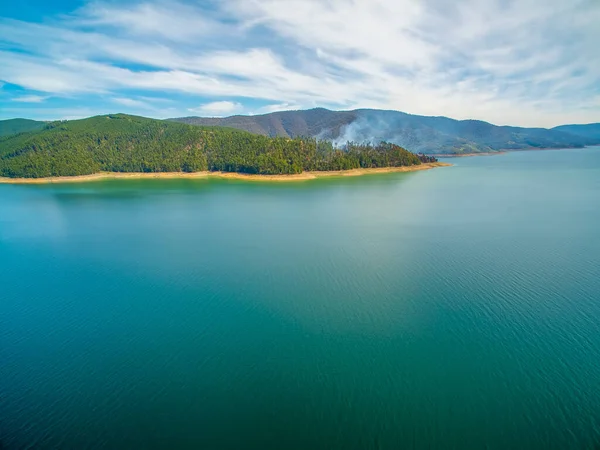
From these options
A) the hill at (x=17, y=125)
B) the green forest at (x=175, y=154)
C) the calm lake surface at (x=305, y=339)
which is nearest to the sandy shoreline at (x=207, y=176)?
the green forest at (x=175, y=154)

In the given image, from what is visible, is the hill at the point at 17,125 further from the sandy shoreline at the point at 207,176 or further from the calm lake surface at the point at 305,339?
the calm lake surface at the point at 305,339

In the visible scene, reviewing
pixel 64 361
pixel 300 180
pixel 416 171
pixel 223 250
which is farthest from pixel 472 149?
pixel 64 361

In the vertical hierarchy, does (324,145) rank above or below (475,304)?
above

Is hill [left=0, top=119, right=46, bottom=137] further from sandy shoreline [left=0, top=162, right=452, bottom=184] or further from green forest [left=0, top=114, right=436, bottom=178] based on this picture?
sandy shoreline [left=0, top=162, right=452, bottom=184]

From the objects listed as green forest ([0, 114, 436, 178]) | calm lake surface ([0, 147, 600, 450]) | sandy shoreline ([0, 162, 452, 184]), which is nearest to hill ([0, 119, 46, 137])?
green forest ([0, 114, 436, 178])

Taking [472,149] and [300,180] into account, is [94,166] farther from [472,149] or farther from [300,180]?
[472,149]

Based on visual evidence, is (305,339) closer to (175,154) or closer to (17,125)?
(175,154)
